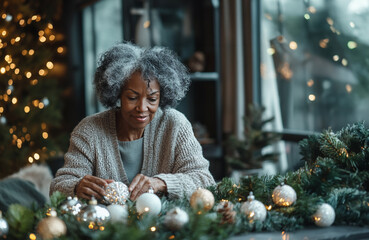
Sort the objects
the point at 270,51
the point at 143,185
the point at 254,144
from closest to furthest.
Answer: the point at 143,185 < the point at 254,144 < the point at 270,51

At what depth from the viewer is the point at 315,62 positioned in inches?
109

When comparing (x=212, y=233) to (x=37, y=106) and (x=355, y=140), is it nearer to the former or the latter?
(x=355, y=140)

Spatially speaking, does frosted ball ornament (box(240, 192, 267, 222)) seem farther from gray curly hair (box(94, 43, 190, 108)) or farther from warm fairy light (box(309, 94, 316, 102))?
warm fairy light (box(309, 94, 316, 102))

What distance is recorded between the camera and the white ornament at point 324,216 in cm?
87

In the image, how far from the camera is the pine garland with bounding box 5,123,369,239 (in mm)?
746

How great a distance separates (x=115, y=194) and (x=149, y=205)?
222 mm

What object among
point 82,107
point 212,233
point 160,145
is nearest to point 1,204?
point 160,145

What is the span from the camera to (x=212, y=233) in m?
A: 0.76

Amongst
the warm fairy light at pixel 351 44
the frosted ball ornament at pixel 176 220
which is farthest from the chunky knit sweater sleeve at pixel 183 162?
the warm fairy light at pixel 351 44

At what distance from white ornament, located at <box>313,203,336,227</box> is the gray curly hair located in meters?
0.65

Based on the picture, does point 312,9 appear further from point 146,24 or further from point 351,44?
point 146,24

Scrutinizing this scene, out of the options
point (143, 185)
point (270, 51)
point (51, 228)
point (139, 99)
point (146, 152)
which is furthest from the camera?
point (270, 51)

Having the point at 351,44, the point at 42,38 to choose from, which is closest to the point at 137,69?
the point at 351,44

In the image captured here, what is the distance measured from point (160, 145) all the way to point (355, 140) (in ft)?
2.13
